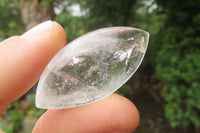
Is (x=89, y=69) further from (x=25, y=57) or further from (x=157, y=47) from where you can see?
(x=157, y=47)

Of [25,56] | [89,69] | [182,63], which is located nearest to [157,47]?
[182,63]

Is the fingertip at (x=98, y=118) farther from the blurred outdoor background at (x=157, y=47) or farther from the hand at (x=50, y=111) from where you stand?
the blurred outdoor background at (x=157, y=47)

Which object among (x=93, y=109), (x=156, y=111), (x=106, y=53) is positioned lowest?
(x=156, y=111)

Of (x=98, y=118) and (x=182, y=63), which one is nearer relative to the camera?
(x=98, y=118)

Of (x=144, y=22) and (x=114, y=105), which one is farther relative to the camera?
(x=144, y=22)

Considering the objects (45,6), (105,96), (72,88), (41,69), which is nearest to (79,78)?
(72,88)

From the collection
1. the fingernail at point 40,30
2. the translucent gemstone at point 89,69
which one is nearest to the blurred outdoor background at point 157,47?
the fingernail at point 40,30

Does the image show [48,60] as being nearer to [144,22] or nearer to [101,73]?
[101,73]
